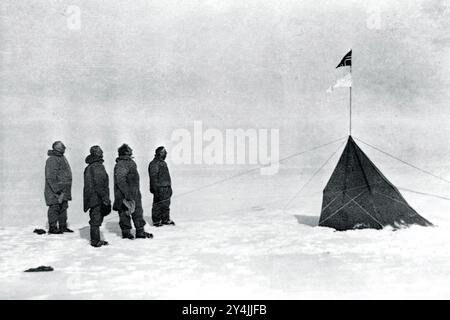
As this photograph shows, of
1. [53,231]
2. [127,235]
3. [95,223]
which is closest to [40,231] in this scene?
[53,231]

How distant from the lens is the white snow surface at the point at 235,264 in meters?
5.64

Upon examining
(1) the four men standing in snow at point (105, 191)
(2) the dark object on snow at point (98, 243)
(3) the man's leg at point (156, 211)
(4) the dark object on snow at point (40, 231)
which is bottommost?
(4) the dark object on snow at point (40, 231)

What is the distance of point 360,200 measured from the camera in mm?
9250

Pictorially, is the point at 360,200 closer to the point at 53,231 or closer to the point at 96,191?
the point at 96,191

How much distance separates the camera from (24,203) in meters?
15.9

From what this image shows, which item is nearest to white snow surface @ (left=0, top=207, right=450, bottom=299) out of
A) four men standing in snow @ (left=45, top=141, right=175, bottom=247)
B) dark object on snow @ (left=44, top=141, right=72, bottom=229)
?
four men standing in snow @ (left=45, top=141, right=175, bottom=247)

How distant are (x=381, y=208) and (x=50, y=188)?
6.08 meters

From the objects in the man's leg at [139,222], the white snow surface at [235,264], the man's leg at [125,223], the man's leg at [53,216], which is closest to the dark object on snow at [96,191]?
the white snow surface at [235,264]

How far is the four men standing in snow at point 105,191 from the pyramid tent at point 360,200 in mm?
3348

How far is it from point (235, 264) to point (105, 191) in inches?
100

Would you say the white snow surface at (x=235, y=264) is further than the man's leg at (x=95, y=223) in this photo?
No

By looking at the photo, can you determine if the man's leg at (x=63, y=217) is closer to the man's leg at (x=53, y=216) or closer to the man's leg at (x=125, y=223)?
the man's leg at (x=53, y=216)
